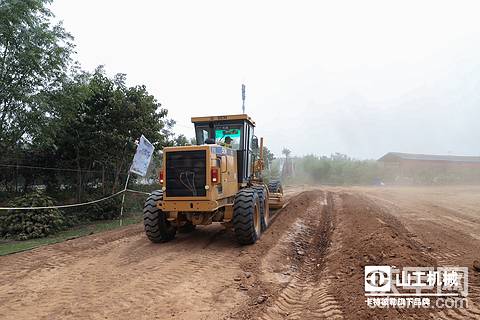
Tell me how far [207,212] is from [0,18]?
342 inches

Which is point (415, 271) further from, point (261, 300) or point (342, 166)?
point (342, 166)

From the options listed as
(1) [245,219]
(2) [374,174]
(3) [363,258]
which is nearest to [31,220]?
(1) [245,219]

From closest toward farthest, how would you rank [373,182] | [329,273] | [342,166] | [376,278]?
[376,278] < [329,273] < [373,182] < [342,166]

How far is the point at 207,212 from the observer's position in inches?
323

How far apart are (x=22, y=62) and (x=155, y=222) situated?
290 inches

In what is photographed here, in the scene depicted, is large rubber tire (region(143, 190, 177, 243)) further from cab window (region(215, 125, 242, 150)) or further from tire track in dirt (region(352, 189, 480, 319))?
tire track in dirt (region(352, 189, 480, 319))

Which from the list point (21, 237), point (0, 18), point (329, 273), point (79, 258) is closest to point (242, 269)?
point (329, 273)

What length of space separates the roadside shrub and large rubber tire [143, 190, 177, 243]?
4577mm

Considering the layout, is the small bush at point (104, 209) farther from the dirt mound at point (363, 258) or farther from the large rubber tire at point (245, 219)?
the dirt mound at point (363, 258)

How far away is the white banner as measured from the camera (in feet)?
42.3

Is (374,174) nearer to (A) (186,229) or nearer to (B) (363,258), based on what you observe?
(A) (186,229)

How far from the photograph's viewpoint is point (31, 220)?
1114 cm

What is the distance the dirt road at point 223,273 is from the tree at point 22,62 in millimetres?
4789

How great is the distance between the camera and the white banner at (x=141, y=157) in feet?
42.3
